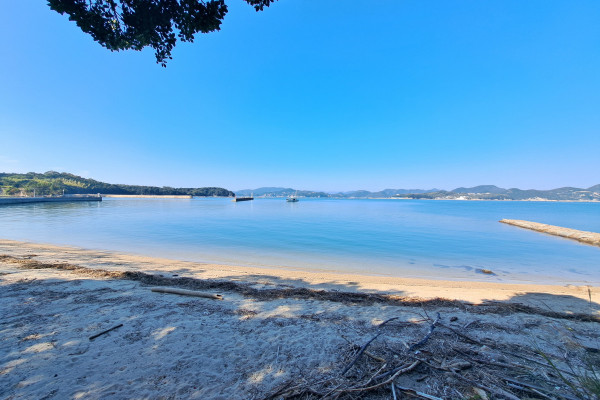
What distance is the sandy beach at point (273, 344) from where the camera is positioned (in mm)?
2530

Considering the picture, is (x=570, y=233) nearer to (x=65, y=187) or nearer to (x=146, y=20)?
(x=146, y=20)

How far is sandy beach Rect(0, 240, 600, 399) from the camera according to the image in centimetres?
253

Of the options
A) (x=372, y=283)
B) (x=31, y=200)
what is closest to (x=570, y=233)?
(x=372, y=283)

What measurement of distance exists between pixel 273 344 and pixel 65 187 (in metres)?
137

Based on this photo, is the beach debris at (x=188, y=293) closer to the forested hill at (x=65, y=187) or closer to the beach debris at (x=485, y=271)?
the beach debris at (x=485, y=271)

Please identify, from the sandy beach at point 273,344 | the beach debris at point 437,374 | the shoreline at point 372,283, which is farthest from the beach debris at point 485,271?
the beach debris at point 437,374

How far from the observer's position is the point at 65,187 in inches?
3812

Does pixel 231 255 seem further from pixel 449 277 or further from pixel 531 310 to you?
pixel 531 310

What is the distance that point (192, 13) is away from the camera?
530 cm

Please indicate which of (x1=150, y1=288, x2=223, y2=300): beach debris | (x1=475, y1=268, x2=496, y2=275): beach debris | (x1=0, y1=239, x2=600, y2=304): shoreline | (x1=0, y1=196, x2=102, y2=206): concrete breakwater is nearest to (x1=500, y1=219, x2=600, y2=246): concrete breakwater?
(x1=0, y1=239, x2=600, y2=304): shoreline

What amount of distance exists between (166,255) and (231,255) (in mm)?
→ 3342

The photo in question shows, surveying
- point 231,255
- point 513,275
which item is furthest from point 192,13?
point 513,275

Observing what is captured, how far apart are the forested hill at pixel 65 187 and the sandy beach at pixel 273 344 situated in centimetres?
10788

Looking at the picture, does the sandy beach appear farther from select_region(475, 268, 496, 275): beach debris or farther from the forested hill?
the forested hill
